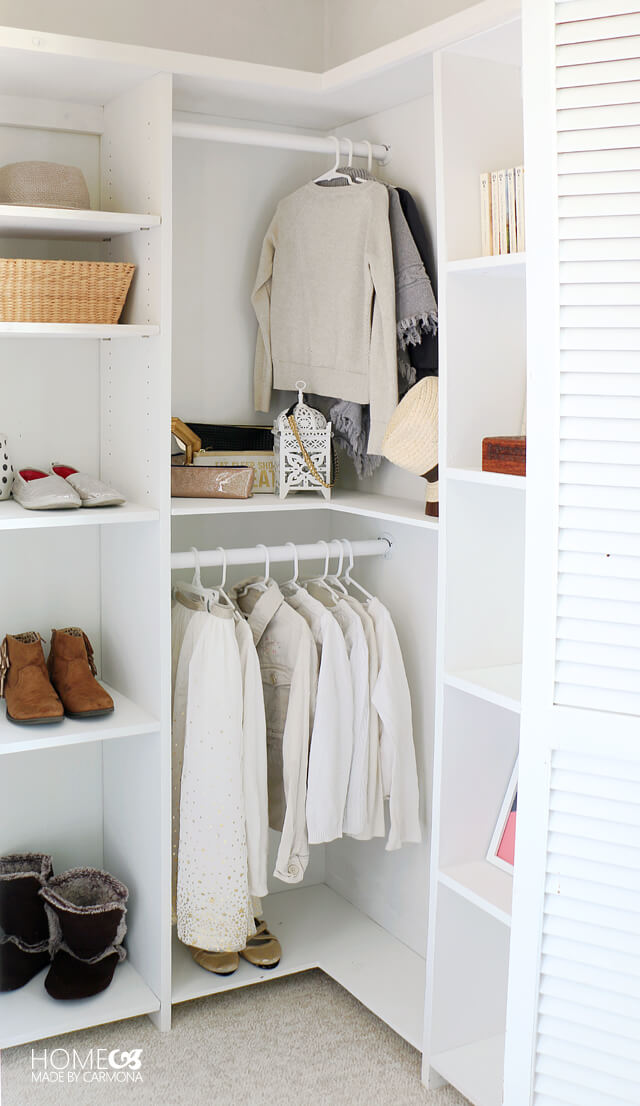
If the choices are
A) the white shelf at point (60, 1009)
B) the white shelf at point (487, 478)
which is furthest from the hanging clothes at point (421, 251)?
the white shelf at point (60, 1009)

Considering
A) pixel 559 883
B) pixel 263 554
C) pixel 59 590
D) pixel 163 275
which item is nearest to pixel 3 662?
pixel 59 590

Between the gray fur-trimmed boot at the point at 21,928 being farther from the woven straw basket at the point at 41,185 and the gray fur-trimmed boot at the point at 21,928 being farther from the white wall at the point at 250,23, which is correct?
the white wall at the point at 250,23

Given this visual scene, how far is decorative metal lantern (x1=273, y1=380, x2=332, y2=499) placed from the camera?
243cm

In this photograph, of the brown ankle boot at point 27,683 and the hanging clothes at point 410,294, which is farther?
the hanging clothes at point 410,294

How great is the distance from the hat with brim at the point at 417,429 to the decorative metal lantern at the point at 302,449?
30cm

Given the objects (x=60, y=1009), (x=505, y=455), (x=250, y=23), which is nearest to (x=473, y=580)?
(x=505, y=455)

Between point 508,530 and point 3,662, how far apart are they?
Result: 3.73 ft

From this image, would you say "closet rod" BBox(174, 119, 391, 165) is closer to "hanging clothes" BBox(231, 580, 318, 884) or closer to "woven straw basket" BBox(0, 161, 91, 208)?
"woven straw basket" BBox(0, 161, 91, 208)

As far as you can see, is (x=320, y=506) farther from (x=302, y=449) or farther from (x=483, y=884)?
(x=483, y=884)

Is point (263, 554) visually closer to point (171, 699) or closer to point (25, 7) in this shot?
point (171, 699)

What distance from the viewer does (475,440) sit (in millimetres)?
2041

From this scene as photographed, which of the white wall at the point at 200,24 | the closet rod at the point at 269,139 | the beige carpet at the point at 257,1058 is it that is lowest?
the beige carpet at the point at 257,1058

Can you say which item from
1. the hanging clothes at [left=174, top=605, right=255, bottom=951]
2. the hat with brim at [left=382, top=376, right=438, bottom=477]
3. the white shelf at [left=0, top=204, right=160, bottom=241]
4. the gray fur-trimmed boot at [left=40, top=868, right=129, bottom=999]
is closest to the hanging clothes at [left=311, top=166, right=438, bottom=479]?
the hat with brim at [left=382, top=376, right=438, bottom=477]

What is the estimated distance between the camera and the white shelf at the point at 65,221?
198 centimetres
